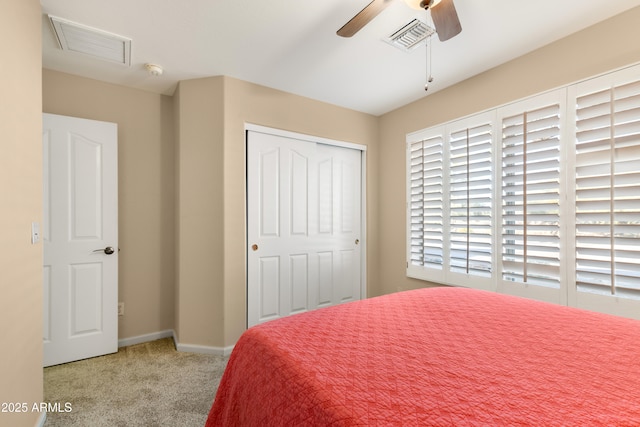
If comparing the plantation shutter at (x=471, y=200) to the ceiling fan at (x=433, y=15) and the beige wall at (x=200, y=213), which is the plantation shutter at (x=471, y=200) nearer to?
the ceiling fan at (x=433, y=15)

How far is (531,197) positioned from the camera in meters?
2.21

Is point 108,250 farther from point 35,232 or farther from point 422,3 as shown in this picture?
point 422,3

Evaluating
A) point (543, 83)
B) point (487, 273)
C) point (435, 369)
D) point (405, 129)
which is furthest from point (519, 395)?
point (405, 129)

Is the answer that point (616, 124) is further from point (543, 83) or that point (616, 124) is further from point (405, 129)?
point (405, 129)

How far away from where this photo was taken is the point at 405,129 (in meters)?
3.30

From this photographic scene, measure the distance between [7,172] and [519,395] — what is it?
214 cm

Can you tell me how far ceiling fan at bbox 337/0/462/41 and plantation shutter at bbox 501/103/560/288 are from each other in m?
1.17

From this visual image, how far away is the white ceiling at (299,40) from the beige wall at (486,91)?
0.30 ft

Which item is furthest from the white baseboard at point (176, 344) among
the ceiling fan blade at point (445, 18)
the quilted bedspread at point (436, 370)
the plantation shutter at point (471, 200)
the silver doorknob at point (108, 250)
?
the ceiling fan blade at point (445, 18)

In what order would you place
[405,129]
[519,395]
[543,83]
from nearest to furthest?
[519,395]
[543,83]
[405,129]

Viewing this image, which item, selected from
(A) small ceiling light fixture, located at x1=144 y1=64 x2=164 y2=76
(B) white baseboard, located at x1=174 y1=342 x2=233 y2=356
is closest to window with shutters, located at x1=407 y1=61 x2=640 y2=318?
(B) white baseboard, located at x1=174 y1=342 x2=233 y2=356

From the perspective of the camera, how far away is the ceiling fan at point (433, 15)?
141 cm

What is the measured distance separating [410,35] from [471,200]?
150cm

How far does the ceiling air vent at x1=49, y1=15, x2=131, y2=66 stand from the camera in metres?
1.89
